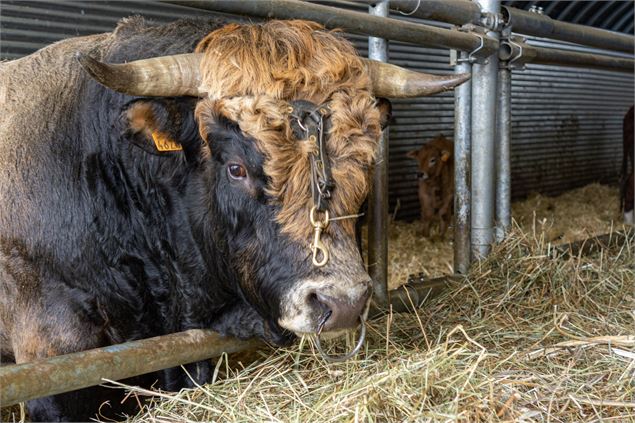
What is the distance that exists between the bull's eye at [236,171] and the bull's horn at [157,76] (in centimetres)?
30

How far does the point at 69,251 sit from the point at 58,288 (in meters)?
0.15

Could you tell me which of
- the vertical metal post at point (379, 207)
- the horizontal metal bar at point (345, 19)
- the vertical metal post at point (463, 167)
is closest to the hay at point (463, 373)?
the vertical metal post at point (379, 207)

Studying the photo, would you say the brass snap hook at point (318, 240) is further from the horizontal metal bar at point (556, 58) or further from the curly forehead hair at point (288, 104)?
the horizontal metal bar at point (556, 58)

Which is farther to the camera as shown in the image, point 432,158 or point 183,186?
point 432,158

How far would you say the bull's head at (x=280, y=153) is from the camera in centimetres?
247

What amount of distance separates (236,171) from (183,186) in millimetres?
365

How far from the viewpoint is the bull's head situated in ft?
8.12

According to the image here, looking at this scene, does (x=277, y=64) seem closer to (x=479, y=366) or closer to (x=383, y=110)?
(x=383, y=110)

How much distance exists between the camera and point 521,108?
11953mm

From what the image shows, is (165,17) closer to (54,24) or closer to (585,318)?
(54,24)

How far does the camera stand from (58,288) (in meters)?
2.87

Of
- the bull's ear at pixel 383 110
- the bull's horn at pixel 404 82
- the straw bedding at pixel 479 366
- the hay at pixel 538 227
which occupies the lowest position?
the hay at pixel 538 227

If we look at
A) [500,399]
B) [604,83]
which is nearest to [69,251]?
[500,399]

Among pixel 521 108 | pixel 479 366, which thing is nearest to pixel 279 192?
pixel 479 366
